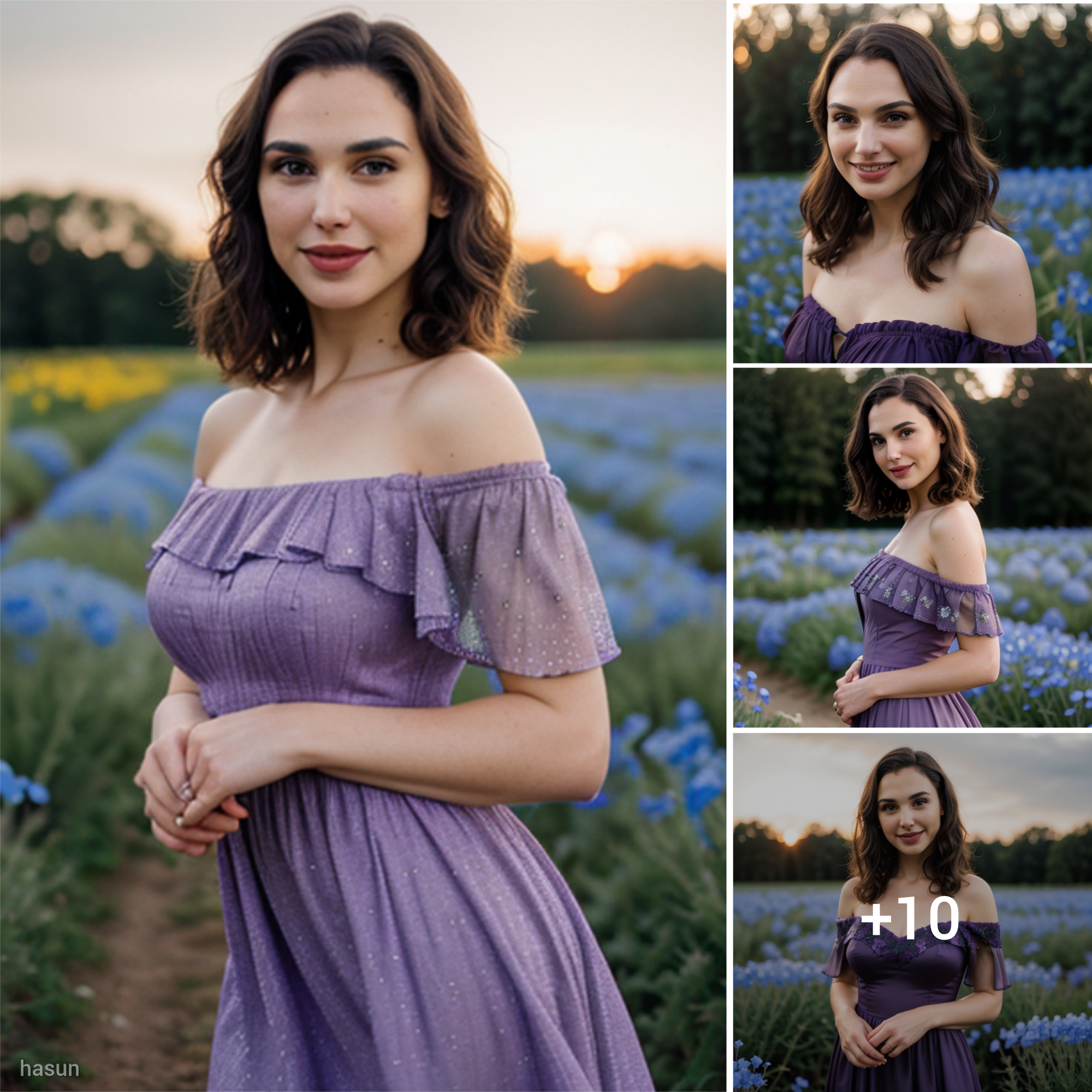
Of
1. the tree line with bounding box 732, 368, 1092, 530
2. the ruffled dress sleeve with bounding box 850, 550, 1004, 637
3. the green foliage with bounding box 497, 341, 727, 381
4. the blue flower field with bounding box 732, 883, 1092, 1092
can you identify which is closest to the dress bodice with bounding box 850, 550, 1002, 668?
the ruffled dress sleeve with bounding box 850, 550, 1004, 637

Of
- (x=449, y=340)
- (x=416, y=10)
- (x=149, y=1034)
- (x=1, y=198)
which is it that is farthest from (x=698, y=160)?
(x=149, y=1034)

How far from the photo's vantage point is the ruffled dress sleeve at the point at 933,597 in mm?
1611

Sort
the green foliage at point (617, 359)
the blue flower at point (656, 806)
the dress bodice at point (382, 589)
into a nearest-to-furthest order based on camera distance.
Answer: the dress bodice at point (382, 589) < the blue flower at point (656, 806) < the green foliage at point (617, 359)

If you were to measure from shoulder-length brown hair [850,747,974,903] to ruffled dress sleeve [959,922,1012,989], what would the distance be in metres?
0.06

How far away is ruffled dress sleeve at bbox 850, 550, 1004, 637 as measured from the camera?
1.61m

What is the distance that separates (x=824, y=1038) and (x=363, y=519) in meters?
1.27

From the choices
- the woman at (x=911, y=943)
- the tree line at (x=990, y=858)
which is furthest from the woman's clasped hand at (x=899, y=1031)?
the tree line at (x=990, y=858)

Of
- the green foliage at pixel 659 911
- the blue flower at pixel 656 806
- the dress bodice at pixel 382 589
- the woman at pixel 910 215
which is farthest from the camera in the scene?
the blue flower at pixel 656 806

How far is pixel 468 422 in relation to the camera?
1.10 metres

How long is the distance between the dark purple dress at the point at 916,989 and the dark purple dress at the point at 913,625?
13.5 inches

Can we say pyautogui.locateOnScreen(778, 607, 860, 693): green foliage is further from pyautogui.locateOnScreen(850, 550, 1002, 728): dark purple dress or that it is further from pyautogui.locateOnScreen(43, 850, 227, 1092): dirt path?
pyautogui.locateOnScreen(43, 850, 227, 1092): dirt path

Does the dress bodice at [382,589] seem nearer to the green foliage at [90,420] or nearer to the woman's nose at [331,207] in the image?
the woman's nose at [331,207]

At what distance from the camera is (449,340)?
1194 millimetres

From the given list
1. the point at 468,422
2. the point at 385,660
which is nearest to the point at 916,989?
the point at 385,660
